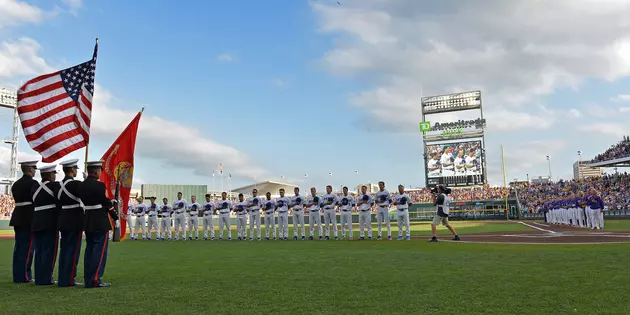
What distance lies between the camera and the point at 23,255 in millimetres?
7902

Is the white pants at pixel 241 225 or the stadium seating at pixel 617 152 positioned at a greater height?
the stadium seating at pixel 617 152

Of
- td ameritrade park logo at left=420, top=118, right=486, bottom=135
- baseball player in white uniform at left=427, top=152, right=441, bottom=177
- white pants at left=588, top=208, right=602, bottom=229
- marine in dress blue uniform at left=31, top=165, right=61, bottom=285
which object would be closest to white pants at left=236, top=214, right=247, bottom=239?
marine in dress blue uniform at left=31, top=165, right=61, bottom=285

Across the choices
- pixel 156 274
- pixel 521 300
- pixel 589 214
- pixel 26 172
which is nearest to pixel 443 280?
pixel 521 300

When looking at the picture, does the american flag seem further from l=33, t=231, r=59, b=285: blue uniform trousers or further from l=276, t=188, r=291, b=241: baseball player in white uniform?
l=276, t=188, r=291, b=241: baseball player in white uniform

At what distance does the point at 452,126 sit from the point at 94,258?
5802 centimetres

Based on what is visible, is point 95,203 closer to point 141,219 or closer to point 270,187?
point 141,219

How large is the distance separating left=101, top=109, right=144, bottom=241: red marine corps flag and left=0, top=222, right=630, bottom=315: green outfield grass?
1629 millimetres

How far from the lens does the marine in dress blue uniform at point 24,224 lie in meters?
7.83

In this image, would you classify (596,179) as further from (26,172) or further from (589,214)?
(26,172)

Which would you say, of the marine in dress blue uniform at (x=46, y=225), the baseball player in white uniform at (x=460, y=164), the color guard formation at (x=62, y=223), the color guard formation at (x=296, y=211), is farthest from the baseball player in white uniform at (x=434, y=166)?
the marine in dress blue uniform at (x=46, y=225)

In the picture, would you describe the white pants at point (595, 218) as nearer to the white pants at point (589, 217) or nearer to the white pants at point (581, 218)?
the white pants at point (589, 217)

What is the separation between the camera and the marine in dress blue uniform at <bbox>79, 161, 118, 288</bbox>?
276 inches

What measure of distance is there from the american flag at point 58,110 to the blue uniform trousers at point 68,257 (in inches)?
104

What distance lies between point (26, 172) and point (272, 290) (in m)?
5.22
